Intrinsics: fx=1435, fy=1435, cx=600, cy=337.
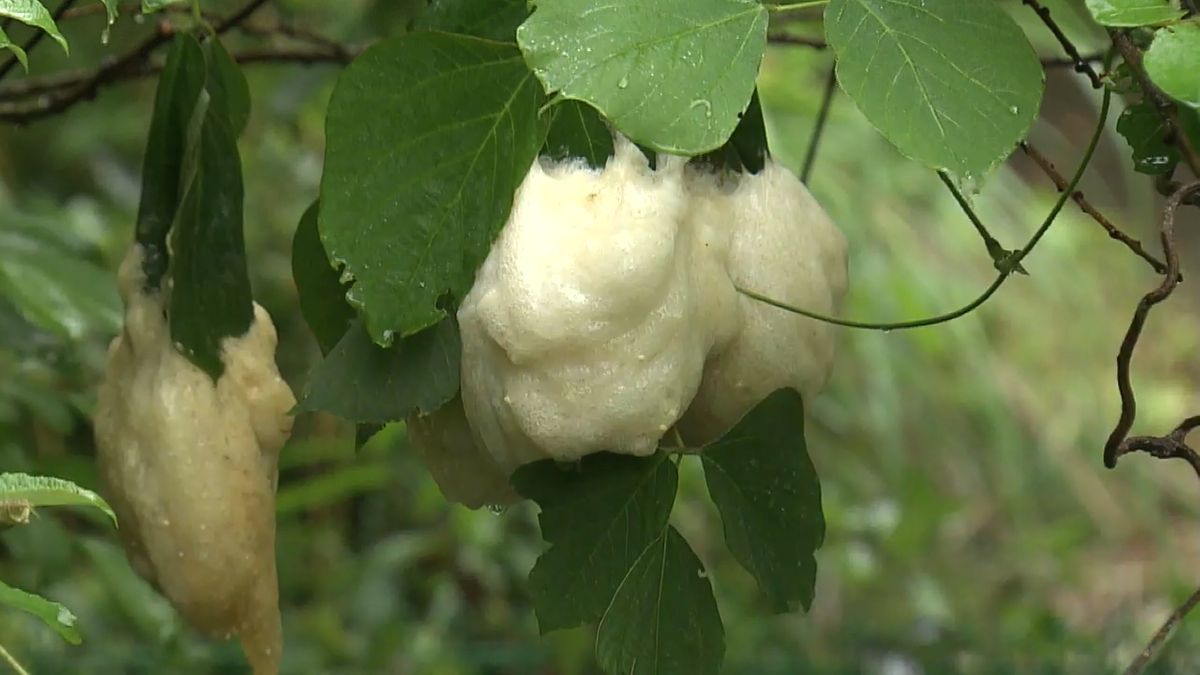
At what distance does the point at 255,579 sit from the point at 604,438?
0.17 meters

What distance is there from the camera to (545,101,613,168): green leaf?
407mm

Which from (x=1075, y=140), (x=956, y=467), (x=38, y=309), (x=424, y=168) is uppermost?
(x=424, y=168)

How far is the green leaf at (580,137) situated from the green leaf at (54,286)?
0.39 meters

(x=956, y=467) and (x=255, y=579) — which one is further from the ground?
(x=255, y=579)

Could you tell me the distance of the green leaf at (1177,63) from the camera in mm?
347

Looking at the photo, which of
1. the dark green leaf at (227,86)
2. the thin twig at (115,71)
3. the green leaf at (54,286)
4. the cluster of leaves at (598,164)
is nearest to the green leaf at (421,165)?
the cluster of leaves at (598,164)

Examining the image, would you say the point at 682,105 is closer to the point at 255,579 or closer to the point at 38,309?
the point at 255,579

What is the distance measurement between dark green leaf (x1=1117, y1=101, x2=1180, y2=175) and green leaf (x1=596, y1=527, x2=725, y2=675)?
0.19 metres

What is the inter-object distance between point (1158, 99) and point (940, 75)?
0.10m

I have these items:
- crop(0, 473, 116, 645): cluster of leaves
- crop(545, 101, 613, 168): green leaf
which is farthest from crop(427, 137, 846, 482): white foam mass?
crop(0, 473, 116, 645): cluster of leaves

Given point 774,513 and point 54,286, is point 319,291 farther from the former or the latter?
point 54,286

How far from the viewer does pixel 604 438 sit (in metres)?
0.39

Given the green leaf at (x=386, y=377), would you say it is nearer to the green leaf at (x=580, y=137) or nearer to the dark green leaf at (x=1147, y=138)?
the green leaf at (x=580, y=137)

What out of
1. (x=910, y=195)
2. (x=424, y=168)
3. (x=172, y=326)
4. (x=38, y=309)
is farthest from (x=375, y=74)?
(x=910, y=195)
